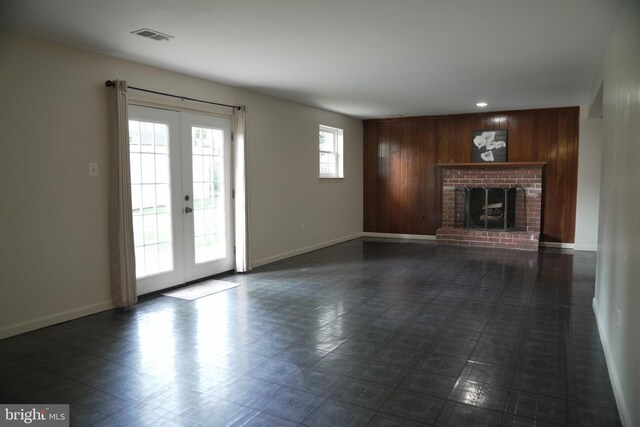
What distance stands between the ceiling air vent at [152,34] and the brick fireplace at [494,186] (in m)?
6.03

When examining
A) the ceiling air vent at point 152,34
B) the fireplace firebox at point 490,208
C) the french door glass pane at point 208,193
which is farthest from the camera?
the fireplace firebox at point 490,208

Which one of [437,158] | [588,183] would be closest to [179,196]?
[437,158]

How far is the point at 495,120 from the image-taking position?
8180 millimetres

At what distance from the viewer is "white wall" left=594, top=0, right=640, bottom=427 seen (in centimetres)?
218

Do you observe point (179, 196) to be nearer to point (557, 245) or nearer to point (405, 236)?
point (405, 236)

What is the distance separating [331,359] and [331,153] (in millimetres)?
5742

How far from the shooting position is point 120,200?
420 centimetres

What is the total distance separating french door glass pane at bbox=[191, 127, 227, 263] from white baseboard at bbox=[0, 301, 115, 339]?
135 cm

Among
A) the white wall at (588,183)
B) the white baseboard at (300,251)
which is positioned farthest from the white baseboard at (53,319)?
the white wall at (588,183)

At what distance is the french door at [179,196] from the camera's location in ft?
15.0

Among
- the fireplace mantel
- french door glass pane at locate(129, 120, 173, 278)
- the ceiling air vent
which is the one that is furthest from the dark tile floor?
the fireplace mantel

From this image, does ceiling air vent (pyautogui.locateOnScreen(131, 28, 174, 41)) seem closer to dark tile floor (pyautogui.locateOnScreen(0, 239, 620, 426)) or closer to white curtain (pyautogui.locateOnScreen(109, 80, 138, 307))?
white curtain (pyautogui.locateOnScreen(109, 80, 138, 307))

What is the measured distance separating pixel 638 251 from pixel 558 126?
251 inches

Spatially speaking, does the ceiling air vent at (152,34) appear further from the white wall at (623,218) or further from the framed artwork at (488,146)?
the framed artwork at (488,146)
